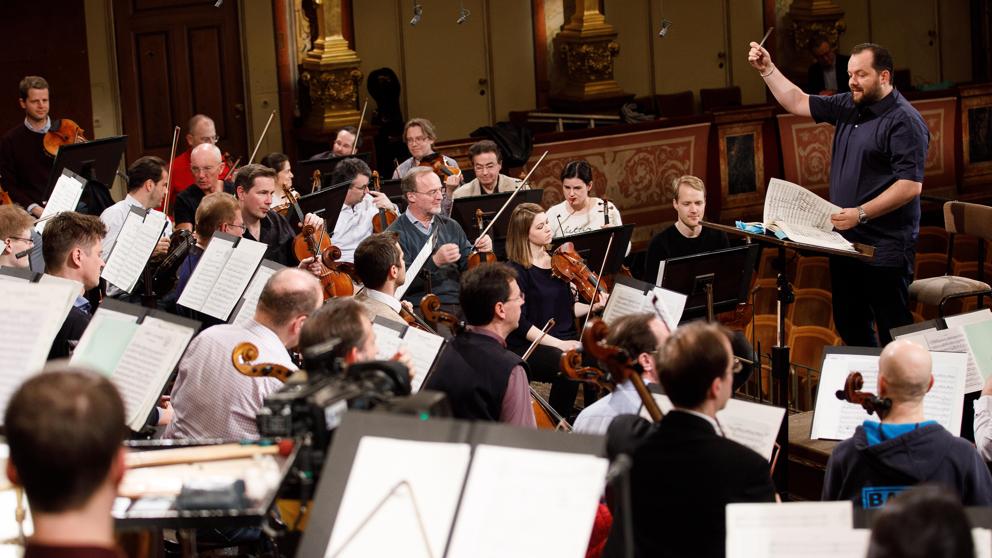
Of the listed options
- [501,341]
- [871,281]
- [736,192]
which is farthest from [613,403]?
[736,192]

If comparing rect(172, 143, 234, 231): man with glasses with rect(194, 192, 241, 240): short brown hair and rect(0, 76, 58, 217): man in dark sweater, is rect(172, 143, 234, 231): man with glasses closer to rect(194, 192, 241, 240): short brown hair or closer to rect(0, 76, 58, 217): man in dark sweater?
rect(0, 76, 58, 217): man in dark sweater

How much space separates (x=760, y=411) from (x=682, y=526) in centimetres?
64

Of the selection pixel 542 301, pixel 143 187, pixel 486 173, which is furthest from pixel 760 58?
pixel 143 187

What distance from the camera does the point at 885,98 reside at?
5.64 m

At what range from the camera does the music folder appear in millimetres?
3346

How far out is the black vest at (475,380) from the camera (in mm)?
3975

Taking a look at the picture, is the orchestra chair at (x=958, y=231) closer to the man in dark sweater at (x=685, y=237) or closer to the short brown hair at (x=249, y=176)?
the man in dark sweater at (x=685, y=237)

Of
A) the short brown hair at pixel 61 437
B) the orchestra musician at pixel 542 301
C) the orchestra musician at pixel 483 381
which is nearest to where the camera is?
the short brown hair at pixel 61 437

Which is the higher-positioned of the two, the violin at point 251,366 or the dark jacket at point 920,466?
the violin at point 251,366

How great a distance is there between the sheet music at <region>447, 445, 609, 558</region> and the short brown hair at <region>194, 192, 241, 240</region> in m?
3.55

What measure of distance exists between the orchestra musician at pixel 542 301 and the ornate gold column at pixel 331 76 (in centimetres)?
454

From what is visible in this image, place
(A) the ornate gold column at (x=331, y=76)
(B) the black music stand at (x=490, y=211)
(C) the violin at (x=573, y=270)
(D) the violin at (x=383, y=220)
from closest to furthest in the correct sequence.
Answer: (C) the violin at (x=573, y=270) < (B) the black music stand at (x=490, y=211) < (D) the violin at (x=383, y=220) < (A) the ornate gold column at (x=331, y=76)

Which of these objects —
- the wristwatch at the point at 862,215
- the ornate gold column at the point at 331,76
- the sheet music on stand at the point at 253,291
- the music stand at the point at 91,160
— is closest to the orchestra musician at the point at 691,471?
the sheet music on stand at the point at 253,291

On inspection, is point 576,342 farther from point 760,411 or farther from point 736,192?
point 736,192
